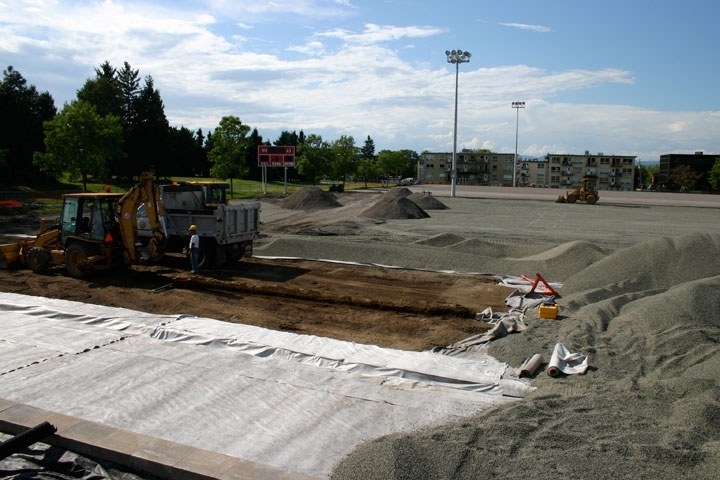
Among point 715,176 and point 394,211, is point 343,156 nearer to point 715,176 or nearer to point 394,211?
point 394,211

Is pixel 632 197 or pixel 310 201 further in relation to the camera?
pixel 632 197

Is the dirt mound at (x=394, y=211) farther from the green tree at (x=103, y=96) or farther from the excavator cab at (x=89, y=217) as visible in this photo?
the green tree at (x=103, y=96)

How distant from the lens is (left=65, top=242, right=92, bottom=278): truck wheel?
15.7 meters

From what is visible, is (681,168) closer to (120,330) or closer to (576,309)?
(576,309)

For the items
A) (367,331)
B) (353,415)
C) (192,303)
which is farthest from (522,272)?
(353,415)

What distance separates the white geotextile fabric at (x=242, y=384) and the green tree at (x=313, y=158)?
6646 centimetres

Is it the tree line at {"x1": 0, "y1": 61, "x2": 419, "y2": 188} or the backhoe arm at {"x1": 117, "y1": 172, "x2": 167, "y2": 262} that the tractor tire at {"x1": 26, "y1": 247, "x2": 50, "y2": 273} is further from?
the tree line at {"x1": 0, "y1": 61, "x2": 419, "y2": 188}

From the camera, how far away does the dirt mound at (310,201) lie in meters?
43.1

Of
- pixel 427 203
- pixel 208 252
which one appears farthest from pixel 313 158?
pixel 208 252

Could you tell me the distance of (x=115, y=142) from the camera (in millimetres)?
52625

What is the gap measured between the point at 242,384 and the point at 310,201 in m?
35.5

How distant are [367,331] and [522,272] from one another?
7.45 metres

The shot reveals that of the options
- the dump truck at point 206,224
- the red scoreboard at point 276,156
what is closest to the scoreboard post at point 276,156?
the red scoreboard at point 276,156

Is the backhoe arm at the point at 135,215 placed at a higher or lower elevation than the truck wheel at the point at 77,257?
higher
